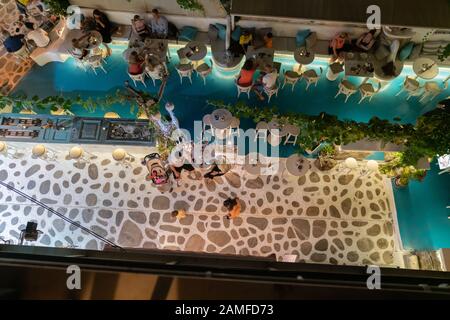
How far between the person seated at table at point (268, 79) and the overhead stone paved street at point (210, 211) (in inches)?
101

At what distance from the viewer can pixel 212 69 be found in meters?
10.7

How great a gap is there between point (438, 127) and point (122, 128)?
7.87 m

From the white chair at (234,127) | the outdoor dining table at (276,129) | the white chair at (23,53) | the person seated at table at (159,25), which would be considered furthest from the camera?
the white chair at (23,53)

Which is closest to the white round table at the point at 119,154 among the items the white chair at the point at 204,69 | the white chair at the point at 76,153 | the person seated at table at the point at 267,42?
the white chair at the point at 76,153

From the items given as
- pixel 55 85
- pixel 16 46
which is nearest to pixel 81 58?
pixel 55 85

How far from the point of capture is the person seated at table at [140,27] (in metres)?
10.0

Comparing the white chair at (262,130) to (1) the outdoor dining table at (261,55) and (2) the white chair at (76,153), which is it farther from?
(2) the white chair at (76,153)

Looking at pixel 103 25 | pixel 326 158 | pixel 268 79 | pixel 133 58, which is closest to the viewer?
pixel 326 158

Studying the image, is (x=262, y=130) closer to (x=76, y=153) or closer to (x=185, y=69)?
(x=185, y=69)

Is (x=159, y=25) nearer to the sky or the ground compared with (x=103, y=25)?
nearer to the ground

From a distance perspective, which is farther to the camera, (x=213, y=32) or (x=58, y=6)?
(x=213, y=32)

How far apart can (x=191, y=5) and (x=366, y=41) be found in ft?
17.2

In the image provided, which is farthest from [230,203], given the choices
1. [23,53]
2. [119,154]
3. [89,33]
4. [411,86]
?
[23,53]

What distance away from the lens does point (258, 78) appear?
996 cm
